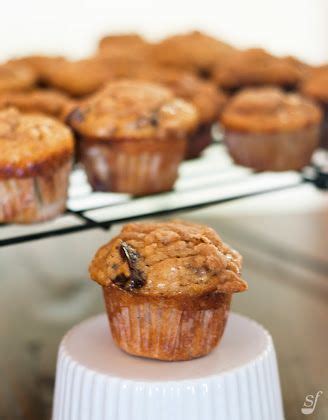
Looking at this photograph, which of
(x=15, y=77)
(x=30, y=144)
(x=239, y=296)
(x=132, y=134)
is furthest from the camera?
(x=239, y=296)

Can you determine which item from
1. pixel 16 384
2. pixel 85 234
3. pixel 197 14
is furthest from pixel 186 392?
pixel 197 14

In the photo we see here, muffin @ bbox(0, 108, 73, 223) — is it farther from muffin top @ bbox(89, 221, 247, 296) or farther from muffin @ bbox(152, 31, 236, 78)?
muffin @ bbox(152, 31, 236, 78)

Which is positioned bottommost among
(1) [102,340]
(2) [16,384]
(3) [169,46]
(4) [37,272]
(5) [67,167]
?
(4) [37,272]

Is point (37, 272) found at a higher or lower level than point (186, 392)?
lower

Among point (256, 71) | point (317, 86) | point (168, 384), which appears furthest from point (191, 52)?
point (168, 384)

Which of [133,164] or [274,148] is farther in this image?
[274,148]

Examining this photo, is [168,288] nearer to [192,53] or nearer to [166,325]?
[166,325]

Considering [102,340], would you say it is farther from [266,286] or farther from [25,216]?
[266,286]
